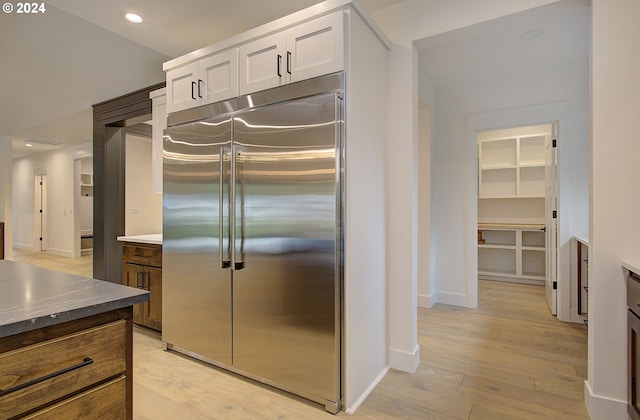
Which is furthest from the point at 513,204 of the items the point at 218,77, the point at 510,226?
the point at 218,77

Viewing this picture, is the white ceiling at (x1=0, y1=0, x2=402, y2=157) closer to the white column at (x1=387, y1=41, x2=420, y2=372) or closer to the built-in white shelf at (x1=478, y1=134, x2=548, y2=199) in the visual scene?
the white column at (x1=387, y1=41, x2=420, y2=372)

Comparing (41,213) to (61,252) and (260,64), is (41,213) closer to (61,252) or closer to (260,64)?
(61,252)

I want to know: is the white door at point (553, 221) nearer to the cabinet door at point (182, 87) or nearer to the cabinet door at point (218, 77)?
the cabinet door at point (218, 77)

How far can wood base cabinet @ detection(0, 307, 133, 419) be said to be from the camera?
81 centimetres

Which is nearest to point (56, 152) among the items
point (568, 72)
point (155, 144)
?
point (155, 144)

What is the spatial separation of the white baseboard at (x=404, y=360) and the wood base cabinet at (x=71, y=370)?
1845 mm

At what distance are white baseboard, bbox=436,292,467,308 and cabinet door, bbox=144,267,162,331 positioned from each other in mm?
3184

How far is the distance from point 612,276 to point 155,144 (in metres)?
3.57

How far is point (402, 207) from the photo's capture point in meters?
2.38

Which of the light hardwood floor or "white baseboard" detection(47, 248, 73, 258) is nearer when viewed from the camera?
the light hardwood floor

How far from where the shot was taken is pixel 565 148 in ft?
11.3

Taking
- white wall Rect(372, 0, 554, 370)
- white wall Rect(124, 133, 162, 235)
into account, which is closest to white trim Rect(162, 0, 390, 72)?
white wall Rect(372, 0, 554, 370)

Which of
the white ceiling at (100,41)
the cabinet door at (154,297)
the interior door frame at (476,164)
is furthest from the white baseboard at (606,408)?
the cabinet door at (154,297)

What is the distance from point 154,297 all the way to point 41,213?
27.8ft
